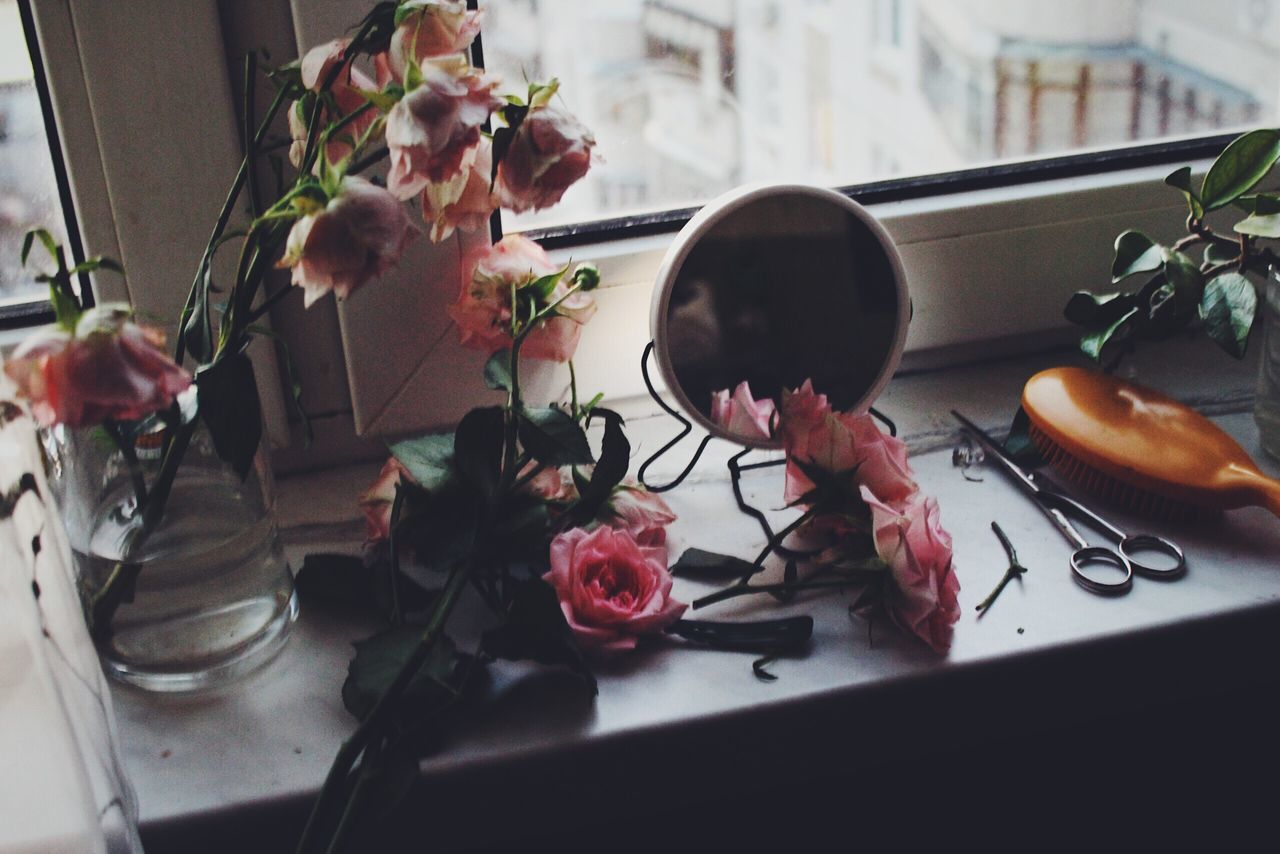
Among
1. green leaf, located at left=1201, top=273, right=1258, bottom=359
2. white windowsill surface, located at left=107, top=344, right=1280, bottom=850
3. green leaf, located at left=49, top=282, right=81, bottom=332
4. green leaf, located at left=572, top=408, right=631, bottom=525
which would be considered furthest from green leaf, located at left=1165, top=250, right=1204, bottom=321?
green leaf, located at left=49, top=282, right=81, bottom=332

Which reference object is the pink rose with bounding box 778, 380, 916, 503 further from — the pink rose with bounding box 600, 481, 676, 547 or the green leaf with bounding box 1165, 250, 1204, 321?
the green leaf with bounding box 1165, 250, 1204, 321

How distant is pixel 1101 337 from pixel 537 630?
367mm

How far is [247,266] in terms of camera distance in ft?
1.61

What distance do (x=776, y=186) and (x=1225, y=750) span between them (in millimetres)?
403

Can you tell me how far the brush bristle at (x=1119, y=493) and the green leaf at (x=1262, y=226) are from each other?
0.48 feet

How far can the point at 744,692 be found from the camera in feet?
1.75

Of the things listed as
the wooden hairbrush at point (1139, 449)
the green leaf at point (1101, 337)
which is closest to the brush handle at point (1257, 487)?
the wooden hairbrush at point (1139, 449)

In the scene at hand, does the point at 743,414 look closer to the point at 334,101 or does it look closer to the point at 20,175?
the point at 334,101

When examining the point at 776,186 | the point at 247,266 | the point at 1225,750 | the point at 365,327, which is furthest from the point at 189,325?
the point at 1225,750

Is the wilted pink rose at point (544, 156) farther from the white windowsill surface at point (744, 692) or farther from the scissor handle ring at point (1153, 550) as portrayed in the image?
the scissor handle ring at point (1153, 550)

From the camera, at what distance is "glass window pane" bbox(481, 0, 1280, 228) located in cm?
72

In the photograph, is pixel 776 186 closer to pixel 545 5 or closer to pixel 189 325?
pixel 545 5

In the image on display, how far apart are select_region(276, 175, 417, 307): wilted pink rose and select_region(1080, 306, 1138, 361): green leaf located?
41 centimetres

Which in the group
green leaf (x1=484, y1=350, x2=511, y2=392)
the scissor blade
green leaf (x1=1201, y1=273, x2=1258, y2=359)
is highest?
green leaf (x1=484, y1=350, x2=511, y2=392)
